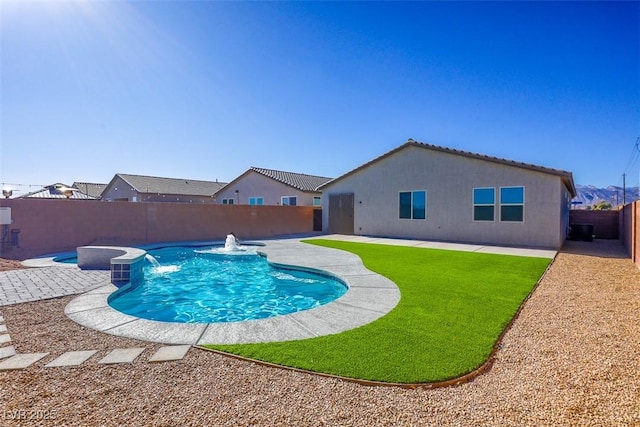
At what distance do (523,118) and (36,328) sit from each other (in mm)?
21206

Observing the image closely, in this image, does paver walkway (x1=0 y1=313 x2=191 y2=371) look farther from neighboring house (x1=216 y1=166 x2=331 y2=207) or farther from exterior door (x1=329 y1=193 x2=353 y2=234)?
neighboring house (x1=216 y1=166 x2=331 y2=207)

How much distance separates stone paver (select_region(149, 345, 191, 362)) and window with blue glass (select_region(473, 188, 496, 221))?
13685mm

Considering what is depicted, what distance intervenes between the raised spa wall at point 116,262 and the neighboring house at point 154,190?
2311cm

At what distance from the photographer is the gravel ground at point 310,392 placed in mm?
2475

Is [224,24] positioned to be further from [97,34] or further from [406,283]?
[406,283]

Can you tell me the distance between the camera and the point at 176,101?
13.5m

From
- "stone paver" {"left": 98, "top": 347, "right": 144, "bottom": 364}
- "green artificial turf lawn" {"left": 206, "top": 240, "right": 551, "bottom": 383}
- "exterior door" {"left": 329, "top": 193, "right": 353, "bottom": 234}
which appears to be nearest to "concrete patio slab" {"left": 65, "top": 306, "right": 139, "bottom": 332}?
"stone paver" {"left": 98, "top": 347, "right": 144, "bottom": 364}

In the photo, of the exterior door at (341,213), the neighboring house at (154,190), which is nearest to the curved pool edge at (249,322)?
the exterior door at (341,213)

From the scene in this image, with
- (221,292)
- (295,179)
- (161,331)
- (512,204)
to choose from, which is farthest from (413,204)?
(161,331)

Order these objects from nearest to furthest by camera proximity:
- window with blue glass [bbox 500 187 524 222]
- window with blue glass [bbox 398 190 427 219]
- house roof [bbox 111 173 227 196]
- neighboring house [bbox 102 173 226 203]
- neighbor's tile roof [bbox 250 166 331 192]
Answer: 1. window with blue glass [bbox 500 187 524 222]
2. window with blue glass [bbox 398 190 427 219]
3. neighbor's tile roof [bbox 250 166 331 192]
4. neighboring house [bbox 102 173 226 203]
5. house roof [bbox 111 173 227 196]

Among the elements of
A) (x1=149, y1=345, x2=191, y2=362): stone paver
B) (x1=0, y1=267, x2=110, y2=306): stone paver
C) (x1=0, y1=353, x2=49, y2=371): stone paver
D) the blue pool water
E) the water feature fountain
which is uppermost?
(x1=0, y1=267, x2=110, y2=306): stone paver

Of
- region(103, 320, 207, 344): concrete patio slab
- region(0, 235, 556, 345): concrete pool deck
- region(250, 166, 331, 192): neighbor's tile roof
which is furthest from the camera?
region(250, 166, 331, 192): neighbor's tile roof

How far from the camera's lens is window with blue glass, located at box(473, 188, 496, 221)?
542 inches

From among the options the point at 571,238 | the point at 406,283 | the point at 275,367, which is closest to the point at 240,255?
the point at 406,283
